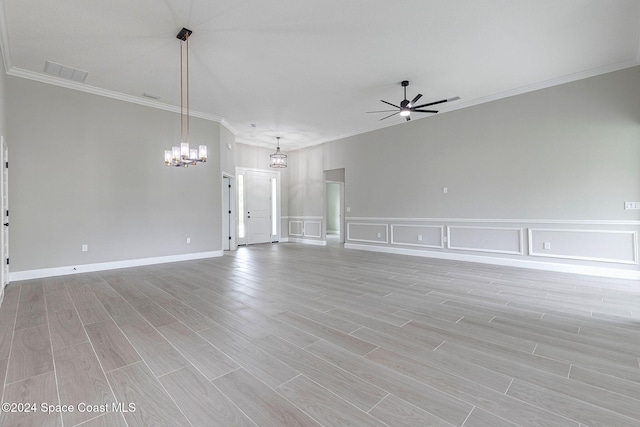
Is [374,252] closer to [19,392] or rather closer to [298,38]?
[298,38]

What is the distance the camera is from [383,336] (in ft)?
7.53

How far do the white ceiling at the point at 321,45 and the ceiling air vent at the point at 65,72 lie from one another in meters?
0.10

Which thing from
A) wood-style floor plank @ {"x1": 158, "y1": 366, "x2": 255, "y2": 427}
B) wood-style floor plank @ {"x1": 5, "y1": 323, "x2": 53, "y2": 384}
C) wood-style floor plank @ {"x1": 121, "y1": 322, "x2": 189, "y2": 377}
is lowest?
wood-style floor plank @ {"x1": 158, "y1": 366, "x2": 255, "y2": 427}

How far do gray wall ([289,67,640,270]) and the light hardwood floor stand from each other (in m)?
1.30

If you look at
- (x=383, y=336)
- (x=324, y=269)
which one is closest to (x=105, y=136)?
(x=324, y=269)

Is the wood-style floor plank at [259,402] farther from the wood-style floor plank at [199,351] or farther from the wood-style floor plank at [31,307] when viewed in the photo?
the wood-style floor plank at [31,307]

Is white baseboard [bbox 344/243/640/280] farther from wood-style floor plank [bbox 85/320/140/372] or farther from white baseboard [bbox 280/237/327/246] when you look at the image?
wood-style floor plank [bbox 85/320/140/372]

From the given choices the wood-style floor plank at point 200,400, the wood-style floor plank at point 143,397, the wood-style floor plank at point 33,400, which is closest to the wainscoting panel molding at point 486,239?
the wood-style floor plank at point 200,400

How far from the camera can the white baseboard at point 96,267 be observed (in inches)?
169

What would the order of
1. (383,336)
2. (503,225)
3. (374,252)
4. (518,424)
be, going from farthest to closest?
(374,252)
(503,225)
(383,336)
(518,424)

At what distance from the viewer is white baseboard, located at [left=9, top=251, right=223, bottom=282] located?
4289mm

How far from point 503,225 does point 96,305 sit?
21.2 feet

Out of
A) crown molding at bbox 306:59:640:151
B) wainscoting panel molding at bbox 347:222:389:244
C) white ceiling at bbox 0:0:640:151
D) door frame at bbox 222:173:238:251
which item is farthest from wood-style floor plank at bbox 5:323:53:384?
crown molding at bbox 306:59:640:151

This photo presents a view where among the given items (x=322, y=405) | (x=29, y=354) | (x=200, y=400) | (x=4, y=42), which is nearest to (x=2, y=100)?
(x=4, y=42)
